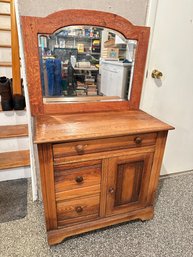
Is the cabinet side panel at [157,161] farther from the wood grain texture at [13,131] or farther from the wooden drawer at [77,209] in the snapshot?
the wood grain texture at [13,131]

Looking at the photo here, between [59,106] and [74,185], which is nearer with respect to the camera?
[74,185]

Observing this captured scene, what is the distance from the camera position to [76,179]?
1038 mm

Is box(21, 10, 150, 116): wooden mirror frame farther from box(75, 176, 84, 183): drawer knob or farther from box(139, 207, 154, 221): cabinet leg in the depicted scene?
box(139, 207, 154, 221): cabinet leg

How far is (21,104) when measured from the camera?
1825 millimetres

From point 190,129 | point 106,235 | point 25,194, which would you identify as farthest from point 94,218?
point 190,129

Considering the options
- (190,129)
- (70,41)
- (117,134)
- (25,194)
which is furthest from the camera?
(190,129)

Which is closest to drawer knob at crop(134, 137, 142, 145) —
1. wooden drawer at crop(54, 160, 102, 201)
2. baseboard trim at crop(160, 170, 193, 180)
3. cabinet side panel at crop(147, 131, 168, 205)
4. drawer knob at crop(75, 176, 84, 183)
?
cabinet side panel at crop(147, 131, 168, 205)

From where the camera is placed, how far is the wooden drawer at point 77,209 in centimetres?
110

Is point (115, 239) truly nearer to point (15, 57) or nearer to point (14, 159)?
point (14, 159)

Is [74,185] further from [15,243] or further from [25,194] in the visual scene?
[25,194]

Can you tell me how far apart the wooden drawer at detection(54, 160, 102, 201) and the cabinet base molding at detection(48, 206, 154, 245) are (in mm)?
251

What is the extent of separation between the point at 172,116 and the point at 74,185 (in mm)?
1104

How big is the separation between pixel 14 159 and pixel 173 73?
5.49 ft

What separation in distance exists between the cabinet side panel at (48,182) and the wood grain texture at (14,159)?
0.78m
